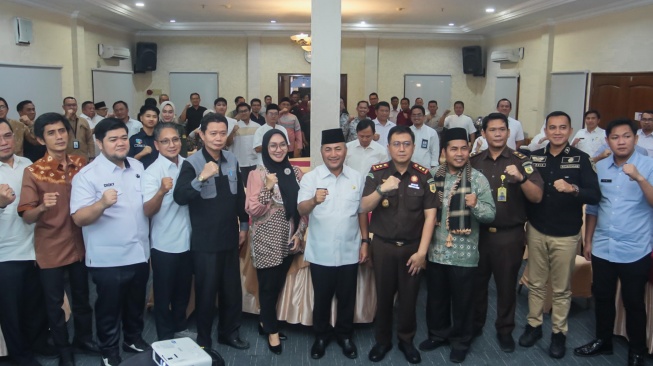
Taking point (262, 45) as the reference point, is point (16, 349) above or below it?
below

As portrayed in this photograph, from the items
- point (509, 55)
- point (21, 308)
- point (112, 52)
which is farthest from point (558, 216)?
point (112, 52)

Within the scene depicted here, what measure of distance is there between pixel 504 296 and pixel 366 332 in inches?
42.0

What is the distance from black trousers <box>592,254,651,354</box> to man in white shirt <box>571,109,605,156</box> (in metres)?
3.64

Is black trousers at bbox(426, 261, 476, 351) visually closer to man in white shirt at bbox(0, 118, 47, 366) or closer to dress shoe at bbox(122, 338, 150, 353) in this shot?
dress shoe at bbox(122, 338, 150, 353)

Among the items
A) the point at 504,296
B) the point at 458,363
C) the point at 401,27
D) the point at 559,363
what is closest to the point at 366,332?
the point at 458,363

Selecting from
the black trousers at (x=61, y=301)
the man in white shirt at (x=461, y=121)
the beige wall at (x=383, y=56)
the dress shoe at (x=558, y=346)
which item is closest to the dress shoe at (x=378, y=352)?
the dress shoe at (x=558, y=346)

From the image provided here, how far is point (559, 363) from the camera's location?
360cm

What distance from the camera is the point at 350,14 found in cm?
1075

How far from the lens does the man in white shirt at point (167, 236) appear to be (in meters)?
3.26

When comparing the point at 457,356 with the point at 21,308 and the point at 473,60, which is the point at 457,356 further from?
the point at 473,60

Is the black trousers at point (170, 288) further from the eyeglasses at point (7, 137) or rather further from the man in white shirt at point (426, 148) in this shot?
the man in white shirt at point (426, 148)

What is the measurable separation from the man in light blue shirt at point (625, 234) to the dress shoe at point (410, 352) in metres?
1.26

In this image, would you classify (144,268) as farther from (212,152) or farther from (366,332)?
(366,332)

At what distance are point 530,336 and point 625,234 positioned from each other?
0.97 m
